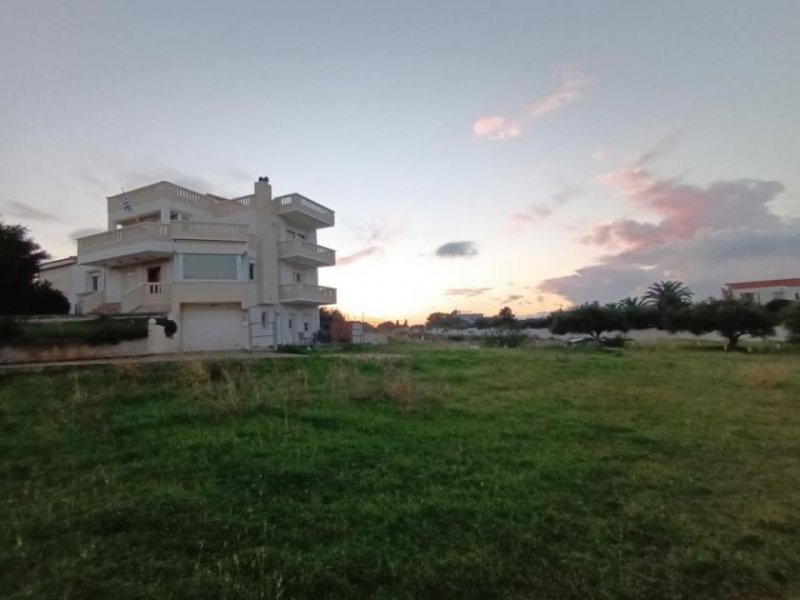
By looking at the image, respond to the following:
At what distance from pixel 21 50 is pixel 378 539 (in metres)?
14.6

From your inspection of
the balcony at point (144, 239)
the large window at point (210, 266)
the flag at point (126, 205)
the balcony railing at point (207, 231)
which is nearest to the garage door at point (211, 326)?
the large window at point (210, 266)

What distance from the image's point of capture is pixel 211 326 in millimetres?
24062

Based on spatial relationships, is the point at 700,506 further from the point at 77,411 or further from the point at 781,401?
the point at 77,411

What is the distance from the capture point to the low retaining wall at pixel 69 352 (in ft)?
49.3

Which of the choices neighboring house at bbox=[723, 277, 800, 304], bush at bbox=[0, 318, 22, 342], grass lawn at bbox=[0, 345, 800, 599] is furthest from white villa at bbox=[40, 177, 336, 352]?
neighboring house at bbox=[723, 277, 800, 304]

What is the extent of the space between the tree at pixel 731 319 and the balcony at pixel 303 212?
2800 cm

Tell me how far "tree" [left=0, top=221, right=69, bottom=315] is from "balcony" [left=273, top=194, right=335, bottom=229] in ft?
42.8

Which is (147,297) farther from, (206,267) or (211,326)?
(211,326)

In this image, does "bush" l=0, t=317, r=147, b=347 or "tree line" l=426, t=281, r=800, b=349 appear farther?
"tree line" l=426, t=281, r=800, b=349

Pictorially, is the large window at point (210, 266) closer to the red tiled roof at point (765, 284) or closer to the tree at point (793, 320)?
the tree at point (793, 320)

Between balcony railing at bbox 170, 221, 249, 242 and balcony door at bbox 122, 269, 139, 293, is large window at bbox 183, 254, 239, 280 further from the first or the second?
balcony door at bbox 122, 269, 139, 293

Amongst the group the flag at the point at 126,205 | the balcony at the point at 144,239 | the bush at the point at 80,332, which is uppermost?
the flag at the point at 126,205

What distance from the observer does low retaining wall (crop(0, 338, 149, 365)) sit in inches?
592

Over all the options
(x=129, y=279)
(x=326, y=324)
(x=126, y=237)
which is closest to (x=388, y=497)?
(x=126, y=237)
